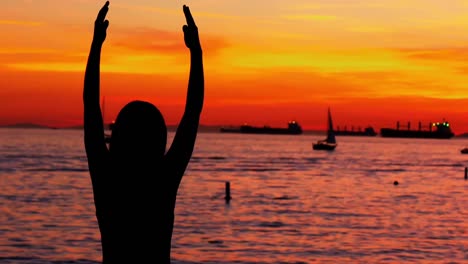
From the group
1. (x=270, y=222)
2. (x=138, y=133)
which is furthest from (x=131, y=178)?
(x=270, y=222)

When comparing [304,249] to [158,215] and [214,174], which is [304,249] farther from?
[214,174]

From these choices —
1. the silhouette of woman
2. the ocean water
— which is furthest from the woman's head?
the ocean water

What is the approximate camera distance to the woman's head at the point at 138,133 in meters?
3.52

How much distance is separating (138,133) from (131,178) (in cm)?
19

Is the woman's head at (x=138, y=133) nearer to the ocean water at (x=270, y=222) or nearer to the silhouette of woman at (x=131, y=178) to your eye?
the silhouette of woman at (x=131, y=178)

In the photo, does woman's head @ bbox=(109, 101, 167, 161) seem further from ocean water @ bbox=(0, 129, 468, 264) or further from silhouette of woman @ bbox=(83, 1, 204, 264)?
ocean water @ bbox=(0, 129, 468, 264)

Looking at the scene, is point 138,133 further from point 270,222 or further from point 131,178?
point 270,222

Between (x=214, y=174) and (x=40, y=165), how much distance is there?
23116mm

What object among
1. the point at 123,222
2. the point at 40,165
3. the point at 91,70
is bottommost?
the point at 40,165

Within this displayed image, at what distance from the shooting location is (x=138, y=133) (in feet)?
11.6

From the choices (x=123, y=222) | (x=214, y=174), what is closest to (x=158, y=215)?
(x=123, y=222)

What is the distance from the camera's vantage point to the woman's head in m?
3.52

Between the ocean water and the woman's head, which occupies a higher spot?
the woman's head

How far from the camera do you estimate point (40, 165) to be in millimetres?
97250
